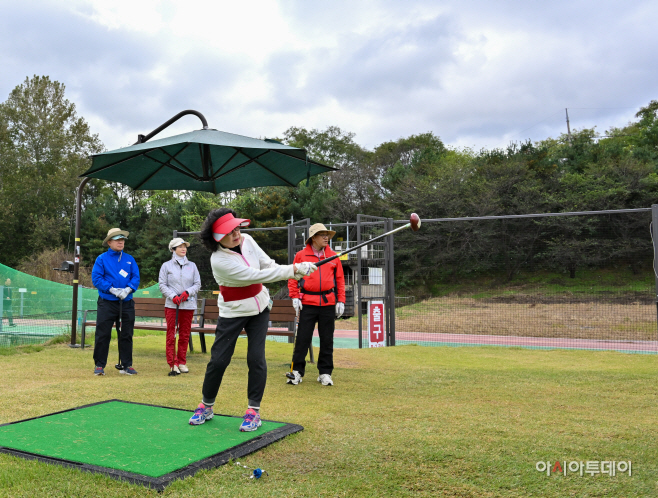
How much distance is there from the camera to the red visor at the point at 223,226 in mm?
3889

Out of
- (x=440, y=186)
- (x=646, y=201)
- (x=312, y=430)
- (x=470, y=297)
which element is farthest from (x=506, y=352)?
(x=440, y=186)

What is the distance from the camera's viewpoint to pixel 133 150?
19.1ft

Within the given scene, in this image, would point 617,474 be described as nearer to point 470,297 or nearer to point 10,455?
point 10,455

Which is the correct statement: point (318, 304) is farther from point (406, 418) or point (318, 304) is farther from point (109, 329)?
point (109, 329)

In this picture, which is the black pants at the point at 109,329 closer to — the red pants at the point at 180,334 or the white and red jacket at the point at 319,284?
the red pants at the point at 180,334

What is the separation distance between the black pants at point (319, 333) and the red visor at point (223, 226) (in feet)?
8.08

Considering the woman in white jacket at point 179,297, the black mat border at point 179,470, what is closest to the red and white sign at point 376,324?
the woman in white jacket at point 179,297

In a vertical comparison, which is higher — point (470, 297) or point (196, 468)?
point (470, 297)

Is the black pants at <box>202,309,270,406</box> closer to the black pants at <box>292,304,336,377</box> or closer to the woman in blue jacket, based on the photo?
the black pants at <box>292,304,336,377</box>

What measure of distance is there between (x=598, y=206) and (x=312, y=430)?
16666 millimetres

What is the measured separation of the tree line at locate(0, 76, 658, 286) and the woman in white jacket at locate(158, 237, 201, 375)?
5.04 meters

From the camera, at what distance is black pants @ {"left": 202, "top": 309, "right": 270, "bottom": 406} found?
13.3 ft
